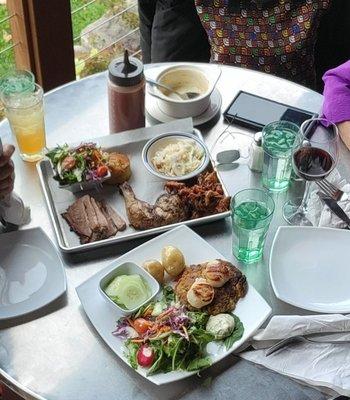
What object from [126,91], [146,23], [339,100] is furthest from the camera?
[146,23]

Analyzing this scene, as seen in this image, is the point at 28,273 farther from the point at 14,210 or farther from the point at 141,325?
the point at 141,325

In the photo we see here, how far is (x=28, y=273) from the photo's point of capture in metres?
1.30

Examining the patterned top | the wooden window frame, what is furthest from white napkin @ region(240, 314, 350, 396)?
the wooden window frame

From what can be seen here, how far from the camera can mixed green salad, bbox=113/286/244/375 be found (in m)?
1.12

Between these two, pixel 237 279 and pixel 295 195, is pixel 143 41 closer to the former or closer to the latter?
pixel 295 195

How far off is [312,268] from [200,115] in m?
0.48

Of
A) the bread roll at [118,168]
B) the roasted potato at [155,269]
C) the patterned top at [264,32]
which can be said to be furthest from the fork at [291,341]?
the patterned top at [264,32]

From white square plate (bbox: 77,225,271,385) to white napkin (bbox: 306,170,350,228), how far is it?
23 centimetres

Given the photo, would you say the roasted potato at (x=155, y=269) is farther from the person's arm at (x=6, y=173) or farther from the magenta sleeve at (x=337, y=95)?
the magenta sleeve at (x=337, y=95)

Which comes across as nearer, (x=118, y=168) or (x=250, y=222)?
(x=250, y=222)

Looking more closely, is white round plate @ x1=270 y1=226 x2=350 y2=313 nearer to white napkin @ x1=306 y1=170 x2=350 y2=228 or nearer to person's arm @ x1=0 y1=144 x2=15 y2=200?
white napkin @ x1=306 y1=170 x2=350 y2=228

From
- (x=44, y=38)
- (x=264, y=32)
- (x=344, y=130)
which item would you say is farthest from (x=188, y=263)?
(x=44, y=38)

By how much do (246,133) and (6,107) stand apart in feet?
1.80

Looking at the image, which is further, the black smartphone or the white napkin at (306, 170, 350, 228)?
the black smartphone
